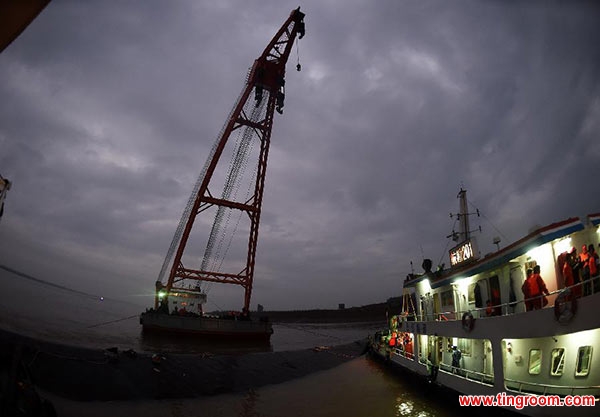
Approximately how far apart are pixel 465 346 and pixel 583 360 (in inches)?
223

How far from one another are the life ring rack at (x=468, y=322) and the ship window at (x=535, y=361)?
2.05 m

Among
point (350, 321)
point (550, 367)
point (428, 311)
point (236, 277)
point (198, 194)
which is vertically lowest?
point (350, 321)

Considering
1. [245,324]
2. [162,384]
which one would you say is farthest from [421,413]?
[245,324]

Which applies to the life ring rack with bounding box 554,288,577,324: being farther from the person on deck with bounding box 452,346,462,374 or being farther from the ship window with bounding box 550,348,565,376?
the person on deck with bounding box 452,346,462,374

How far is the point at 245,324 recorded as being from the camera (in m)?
31.6

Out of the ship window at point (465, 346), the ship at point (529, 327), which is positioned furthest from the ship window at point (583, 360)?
the ship window at point (465, 346)

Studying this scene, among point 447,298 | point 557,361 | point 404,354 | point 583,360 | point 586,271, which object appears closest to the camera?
point 586,271

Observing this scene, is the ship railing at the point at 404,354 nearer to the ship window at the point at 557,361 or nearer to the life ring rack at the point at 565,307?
the ship window at the point at 557,361

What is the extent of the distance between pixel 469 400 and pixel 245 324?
23.9 meters

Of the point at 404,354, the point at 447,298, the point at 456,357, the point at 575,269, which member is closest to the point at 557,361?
the point at 575,269

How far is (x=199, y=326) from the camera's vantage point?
1155 inches

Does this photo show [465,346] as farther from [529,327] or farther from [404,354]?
[404,354]

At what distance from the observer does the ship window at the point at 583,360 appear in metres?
8.20

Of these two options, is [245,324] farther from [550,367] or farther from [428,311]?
[550,367]
